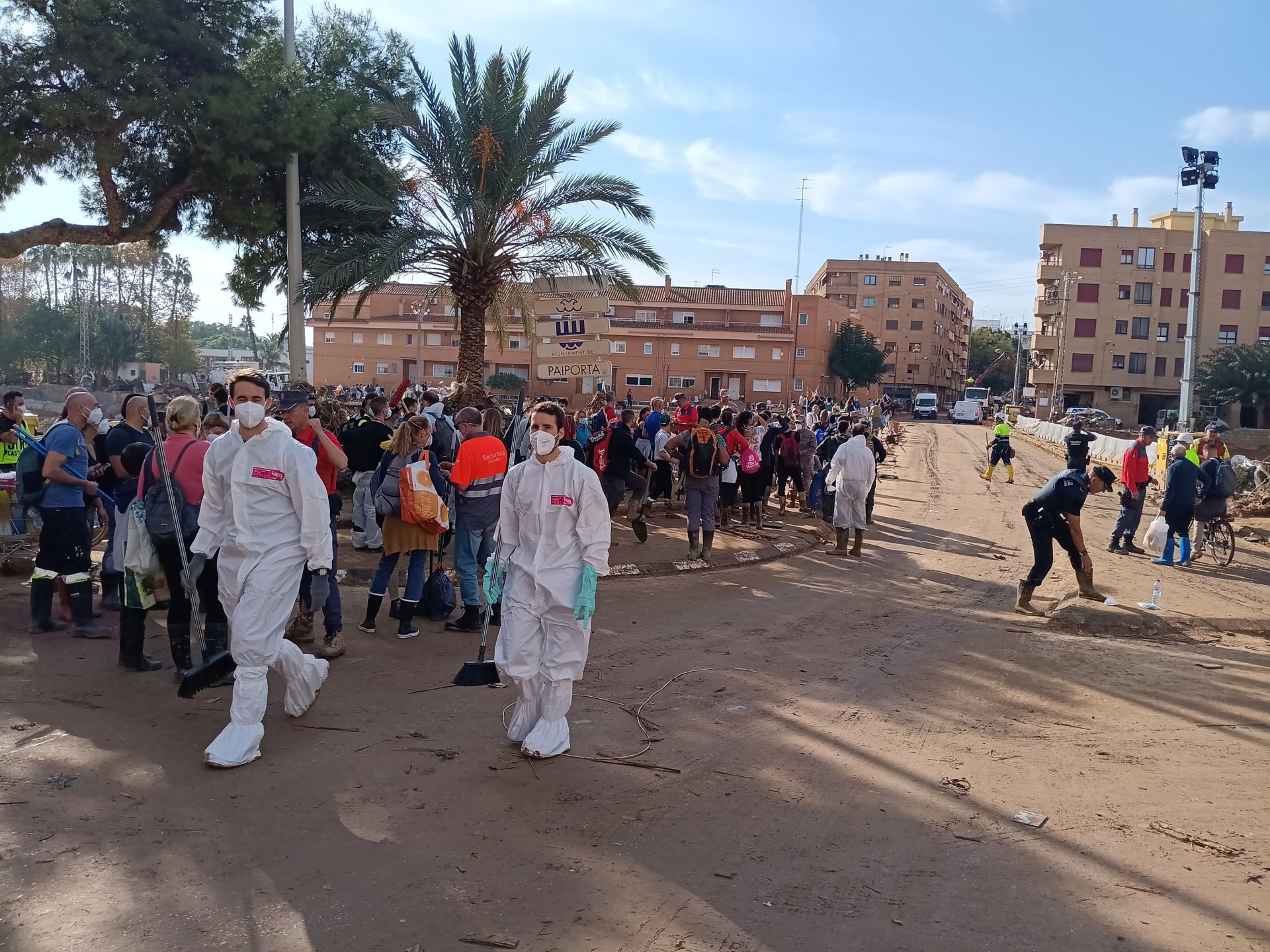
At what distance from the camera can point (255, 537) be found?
5.02 meters

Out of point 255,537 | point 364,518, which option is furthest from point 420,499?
point 364,518

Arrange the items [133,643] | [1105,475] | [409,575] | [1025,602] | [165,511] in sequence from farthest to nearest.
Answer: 1. [1025,602]
2. [1105,475]
3. [409,575]
4. [133,643]
5. [165,511]

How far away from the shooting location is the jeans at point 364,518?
10.7 metres

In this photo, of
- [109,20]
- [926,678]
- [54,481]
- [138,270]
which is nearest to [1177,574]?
[926,678]

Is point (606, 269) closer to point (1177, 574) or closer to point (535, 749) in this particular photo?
point (1177, 574)

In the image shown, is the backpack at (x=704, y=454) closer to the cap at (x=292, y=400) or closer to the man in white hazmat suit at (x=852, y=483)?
the man in white hazmat suit at (x=852, y=483)

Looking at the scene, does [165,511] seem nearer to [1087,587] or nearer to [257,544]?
[257,544]

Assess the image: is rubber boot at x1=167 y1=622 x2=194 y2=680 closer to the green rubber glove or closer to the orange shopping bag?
the orange shopping bag

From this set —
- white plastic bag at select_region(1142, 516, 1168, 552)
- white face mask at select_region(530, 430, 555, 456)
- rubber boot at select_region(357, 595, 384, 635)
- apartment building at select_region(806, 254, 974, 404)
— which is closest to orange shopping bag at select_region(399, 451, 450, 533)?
rubber boot at select_region(357, 595, 384, 635)

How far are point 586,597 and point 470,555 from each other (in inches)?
120

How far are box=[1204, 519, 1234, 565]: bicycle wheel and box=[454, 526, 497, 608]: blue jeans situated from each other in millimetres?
10970

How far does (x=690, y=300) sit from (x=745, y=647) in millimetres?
61105

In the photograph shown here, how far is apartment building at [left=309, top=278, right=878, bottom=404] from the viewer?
60.5m

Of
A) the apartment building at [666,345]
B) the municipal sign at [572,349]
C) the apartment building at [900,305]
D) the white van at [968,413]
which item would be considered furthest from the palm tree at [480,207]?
the apartment building at [900,305]
